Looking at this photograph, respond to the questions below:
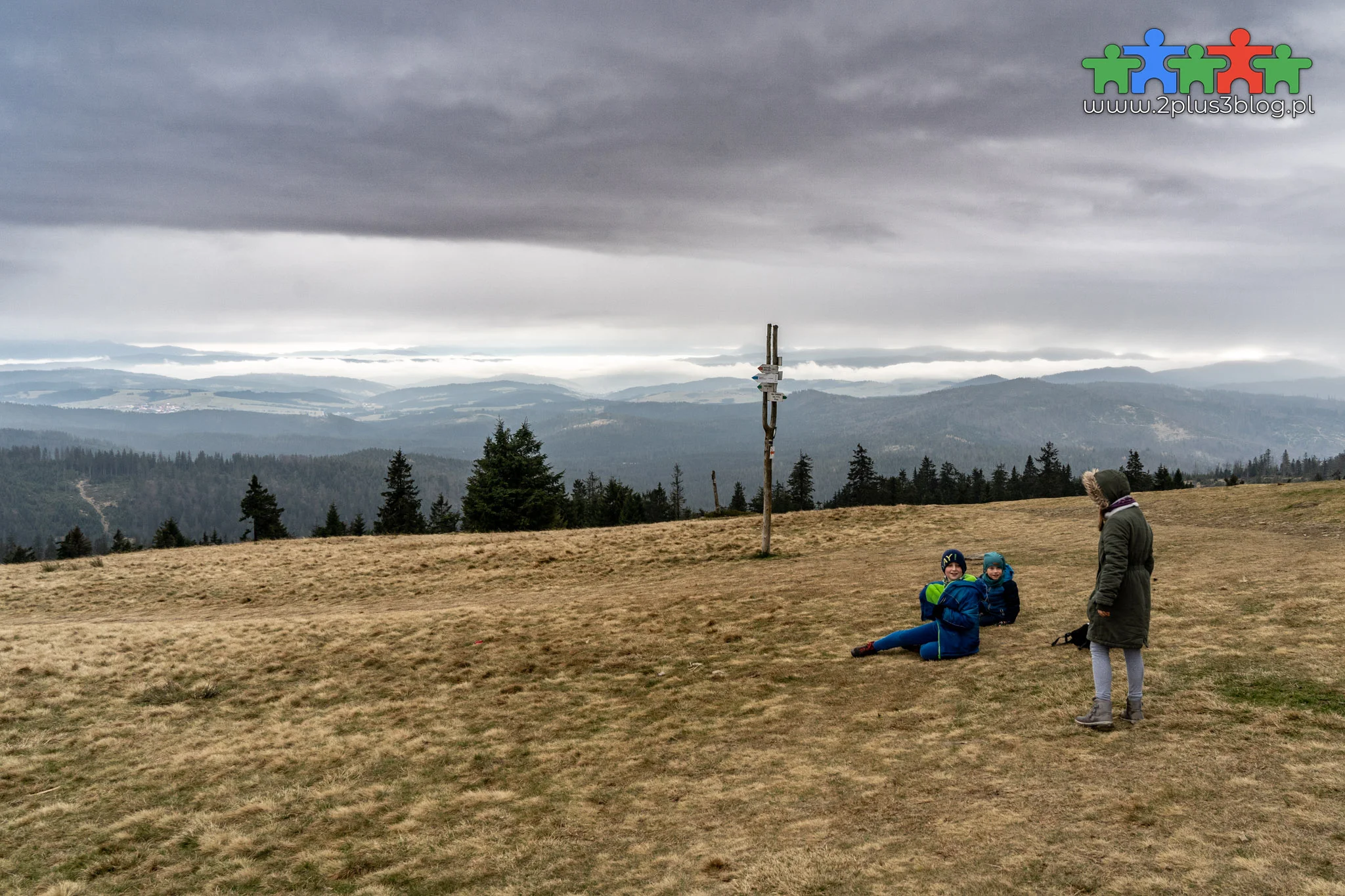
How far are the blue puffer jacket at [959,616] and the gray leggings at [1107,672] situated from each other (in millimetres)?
3388

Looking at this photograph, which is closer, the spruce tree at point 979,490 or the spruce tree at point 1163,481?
the spruce tree at point 1163,481

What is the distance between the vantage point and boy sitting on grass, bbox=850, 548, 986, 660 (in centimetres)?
1196

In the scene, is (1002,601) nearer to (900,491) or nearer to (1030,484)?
(900,491)

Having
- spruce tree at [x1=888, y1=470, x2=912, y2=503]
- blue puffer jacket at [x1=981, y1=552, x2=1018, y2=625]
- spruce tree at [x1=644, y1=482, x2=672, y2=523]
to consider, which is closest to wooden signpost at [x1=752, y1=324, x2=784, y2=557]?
blue puffer jacket at [x1=981, y1=552, x2=1018, y2=625]

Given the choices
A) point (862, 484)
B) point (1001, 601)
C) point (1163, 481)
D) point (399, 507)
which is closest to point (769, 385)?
point (1001, 601)

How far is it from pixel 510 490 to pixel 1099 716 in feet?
182

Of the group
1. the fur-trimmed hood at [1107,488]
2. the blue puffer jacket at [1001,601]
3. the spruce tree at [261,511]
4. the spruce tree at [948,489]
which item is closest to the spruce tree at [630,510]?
the spruce tree at [261,511]

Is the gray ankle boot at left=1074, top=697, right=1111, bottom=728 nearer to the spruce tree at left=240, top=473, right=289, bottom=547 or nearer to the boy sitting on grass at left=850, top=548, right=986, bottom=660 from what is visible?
the boy sitting on grass at left=850, top=548, right=986, bottom=660

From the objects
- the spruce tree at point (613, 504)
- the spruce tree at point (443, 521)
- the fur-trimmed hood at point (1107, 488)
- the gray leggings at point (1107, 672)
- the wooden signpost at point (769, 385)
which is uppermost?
the wooden signpost at point (769, 385)

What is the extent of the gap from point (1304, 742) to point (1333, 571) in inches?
482

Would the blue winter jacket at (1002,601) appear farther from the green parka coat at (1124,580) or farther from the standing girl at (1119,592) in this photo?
the green parka coat at (1124,580)

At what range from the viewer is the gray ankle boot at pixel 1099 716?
850cm

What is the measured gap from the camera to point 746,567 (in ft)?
84.7

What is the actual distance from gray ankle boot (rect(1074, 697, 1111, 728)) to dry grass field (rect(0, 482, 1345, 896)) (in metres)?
0.13
